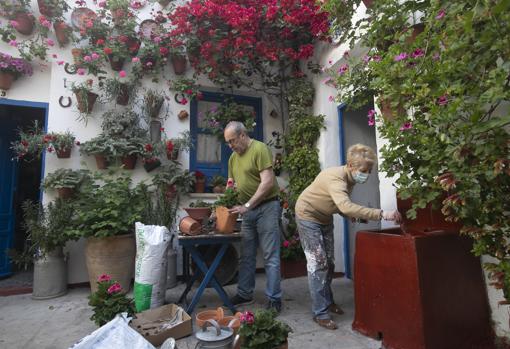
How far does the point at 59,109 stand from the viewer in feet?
14.5

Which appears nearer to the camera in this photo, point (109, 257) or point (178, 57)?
point (109, 257)

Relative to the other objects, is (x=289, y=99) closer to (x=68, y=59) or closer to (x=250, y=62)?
(x=250, y=62)

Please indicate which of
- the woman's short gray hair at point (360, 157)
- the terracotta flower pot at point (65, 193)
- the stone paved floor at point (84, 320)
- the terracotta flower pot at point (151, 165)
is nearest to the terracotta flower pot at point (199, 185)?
the terracotta flower pot at point (151, 165)

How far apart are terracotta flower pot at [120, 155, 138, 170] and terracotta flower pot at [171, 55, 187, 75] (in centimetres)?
152

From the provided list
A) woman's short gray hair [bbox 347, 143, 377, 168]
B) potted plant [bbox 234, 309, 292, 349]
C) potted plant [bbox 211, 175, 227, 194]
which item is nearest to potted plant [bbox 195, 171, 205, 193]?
potted plant [bbox 211, 175, 227, 194]

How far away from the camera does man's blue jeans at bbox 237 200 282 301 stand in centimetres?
318

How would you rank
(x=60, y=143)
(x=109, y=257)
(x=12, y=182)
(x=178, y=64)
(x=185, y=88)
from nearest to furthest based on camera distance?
(x=109, y=257) → (x=60, y=143) → (x=185, y=88) → (x=178, y=64) → (x=12, y=182)

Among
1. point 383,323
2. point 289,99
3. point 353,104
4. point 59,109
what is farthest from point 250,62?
point 383,323

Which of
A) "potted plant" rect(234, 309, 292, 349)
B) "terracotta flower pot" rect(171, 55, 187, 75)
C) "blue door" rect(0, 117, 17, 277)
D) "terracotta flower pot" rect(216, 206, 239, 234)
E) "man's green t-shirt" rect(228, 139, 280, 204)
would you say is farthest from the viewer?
"terracotta flower pot" rect(171, 55, 187, 75)

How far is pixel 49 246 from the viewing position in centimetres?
391

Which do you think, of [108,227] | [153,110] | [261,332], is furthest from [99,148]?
[261,332]

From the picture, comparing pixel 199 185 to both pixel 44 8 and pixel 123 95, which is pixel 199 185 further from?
pixel 44 8

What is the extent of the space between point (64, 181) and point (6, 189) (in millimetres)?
1687

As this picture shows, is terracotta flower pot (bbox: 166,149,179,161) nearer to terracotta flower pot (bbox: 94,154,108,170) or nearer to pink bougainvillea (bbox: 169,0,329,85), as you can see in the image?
terracotta flower pot (bbox: 94,154,108,170)
